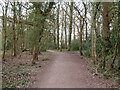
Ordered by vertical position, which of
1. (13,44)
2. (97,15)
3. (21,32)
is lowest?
(13,44)

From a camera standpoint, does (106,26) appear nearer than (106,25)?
Yes

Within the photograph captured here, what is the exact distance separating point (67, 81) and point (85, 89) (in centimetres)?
114

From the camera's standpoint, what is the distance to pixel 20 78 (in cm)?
689

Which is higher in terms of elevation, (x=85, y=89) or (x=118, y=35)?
(x=118, y=35)

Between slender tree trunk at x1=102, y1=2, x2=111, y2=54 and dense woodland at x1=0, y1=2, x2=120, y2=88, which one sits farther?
slender tree trunk at x1=102, y1=2, x2=111, y2=54

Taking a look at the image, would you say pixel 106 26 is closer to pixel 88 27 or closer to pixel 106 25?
pixel 106 25

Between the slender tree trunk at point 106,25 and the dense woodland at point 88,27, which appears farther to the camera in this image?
the slender tree trunk at point 106,25

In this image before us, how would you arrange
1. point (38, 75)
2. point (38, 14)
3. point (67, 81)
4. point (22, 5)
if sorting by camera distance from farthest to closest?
point (22, 5)
point (38, 14)
point (38, 75)
point (67, 81)

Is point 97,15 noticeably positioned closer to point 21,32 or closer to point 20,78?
point 20,78

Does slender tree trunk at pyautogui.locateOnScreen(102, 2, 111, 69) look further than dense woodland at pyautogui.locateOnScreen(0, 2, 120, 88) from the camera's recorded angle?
Yes

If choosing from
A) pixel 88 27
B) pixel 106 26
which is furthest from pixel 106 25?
pixel 88 27

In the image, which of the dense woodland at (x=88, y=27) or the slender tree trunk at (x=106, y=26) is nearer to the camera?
the dense woodland at (x=88, y=27)

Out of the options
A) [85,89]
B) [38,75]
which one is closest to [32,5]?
[38,75]

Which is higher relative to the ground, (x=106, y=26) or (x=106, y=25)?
(x=106, y=25)
